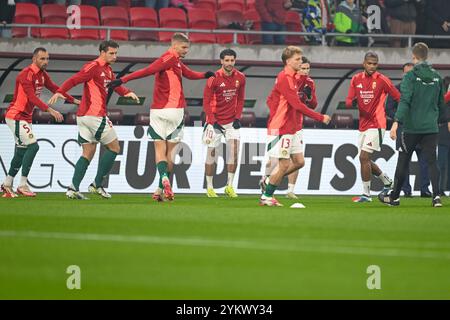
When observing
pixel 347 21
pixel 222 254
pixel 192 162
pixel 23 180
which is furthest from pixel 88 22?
pixel 222 254

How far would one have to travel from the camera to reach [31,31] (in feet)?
95.4

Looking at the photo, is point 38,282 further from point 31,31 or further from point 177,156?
point 31,31

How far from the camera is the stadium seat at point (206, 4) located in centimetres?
3050

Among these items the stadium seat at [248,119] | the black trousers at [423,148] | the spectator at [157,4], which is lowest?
the black trousers at [423,148]

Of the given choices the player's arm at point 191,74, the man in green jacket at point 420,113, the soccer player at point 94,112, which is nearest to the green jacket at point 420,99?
the man in green jacket at point 420,113

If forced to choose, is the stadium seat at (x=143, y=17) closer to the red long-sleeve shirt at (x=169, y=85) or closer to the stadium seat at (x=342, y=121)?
the stadium seat at (x=342, y=121)

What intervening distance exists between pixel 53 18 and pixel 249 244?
60.0 feet

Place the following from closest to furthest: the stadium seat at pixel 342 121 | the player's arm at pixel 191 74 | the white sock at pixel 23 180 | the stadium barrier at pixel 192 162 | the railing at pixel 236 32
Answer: the player's arm at pixel 191 74
the white sock at pixel 23 180
the stadium barrier at pixel 192 162
the stadium seat at pixel 342 121
the railing at pixel 236 32

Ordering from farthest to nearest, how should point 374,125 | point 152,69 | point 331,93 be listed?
point 331,93 < point 374,125 < point 152,69

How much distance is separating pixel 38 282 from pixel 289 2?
2109 cm

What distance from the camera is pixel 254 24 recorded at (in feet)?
96.7

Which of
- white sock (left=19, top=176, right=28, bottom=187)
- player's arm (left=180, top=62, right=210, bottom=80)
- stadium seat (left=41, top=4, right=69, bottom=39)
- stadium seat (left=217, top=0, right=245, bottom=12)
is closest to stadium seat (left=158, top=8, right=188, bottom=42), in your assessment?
stadium seat (left=217, top=0, right=245, bottom=12)

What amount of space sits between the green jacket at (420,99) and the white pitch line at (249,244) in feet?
22.2

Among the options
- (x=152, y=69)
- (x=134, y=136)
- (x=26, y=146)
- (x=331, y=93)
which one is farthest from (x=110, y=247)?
(x=331, y=93)
